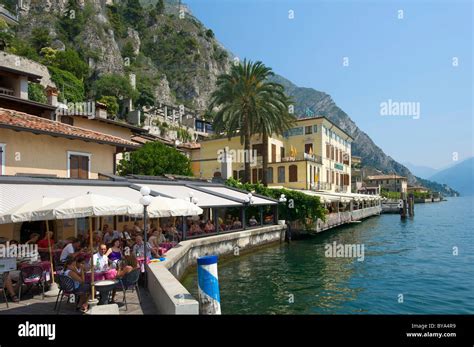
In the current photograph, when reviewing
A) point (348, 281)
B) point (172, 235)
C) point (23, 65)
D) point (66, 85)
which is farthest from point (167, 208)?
point (66, 85)

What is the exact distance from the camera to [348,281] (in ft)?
45.7

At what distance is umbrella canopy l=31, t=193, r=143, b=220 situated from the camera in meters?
7.37

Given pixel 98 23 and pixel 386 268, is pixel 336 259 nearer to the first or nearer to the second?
pixel 386 268

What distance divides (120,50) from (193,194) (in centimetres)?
10911

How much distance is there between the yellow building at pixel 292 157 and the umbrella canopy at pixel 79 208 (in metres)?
31.9

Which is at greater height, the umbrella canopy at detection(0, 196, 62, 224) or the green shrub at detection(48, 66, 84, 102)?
the green shrub at detection(48, 66, 84, 102)

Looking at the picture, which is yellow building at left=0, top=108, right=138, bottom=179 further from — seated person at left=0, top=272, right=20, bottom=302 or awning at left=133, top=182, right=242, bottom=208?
seated person at left=0, top=272, right=20, bottom=302

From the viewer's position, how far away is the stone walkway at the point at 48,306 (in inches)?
276

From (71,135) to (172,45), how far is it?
123120 millimetres

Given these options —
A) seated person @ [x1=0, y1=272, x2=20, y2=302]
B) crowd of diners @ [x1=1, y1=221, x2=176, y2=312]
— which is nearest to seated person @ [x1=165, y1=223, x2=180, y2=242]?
crowd of diners @ [x1=1, y1=221, x2=176, y2=312]

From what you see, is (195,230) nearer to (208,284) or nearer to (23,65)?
(208,284)

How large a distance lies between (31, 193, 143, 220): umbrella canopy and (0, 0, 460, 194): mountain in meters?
45.0
